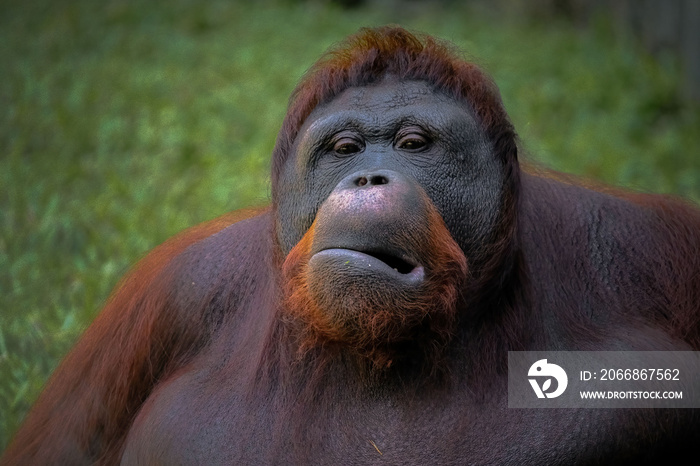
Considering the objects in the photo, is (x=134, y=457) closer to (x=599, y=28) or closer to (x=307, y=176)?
(x=307, y=176)

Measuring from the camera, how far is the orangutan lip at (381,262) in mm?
2281

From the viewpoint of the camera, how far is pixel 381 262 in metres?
2.30

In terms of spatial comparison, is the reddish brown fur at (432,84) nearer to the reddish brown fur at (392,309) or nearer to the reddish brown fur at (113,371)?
the reddish brown fur at (392,309)

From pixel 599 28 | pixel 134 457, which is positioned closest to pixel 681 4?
pixel 599 28

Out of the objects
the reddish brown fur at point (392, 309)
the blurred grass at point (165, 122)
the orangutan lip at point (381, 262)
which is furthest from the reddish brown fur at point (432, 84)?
the blurred grass at point (165, 122)

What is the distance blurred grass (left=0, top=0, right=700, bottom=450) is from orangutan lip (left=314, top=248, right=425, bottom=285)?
1.90m

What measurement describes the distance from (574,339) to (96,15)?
7837 mm

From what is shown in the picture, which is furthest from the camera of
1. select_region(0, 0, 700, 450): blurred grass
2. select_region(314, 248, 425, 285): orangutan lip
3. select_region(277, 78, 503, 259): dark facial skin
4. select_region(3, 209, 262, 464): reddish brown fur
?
select_region(0, 0, 700, 450): blurred grass

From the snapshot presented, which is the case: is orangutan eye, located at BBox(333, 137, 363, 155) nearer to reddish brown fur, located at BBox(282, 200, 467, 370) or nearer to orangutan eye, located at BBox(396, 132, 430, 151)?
orangutan eye, located at BBox(396, 132, 430, 151)

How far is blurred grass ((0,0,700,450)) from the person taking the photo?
4723 millimetres

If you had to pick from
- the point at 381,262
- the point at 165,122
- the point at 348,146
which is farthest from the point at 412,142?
the point at 165,122

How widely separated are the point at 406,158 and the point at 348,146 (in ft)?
0.59

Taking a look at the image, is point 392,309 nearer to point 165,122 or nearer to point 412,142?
point 412,142

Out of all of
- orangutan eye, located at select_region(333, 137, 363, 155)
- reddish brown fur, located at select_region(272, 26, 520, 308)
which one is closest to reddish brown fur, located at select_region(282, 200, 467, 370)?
reddish brown fur, located at select_region(272, 26, 520, 308)
